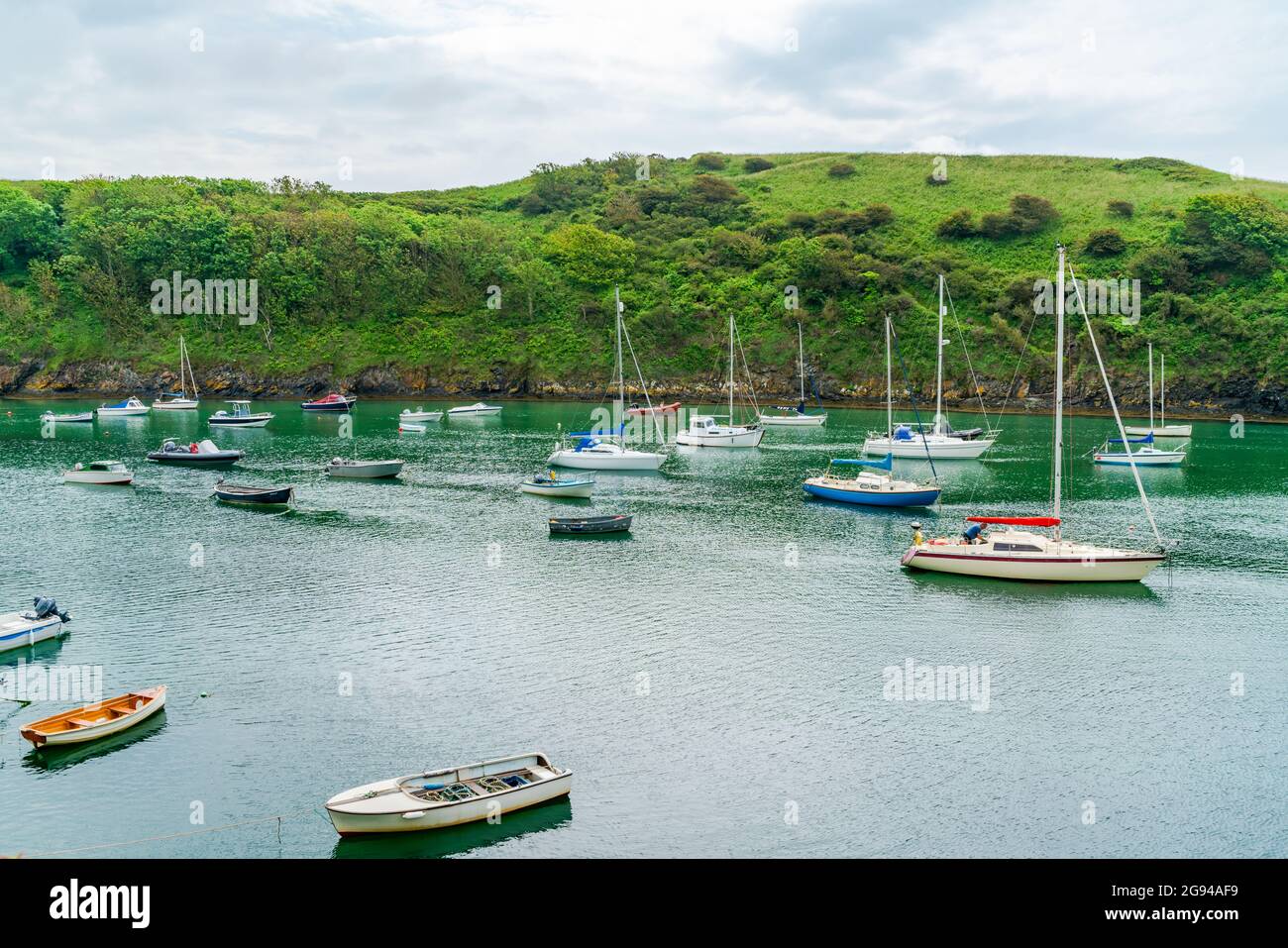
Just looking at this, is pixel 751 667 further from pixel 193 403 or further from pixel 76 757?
pixel 193 403

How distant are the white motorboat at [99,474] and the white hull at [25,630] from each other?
3577 cm

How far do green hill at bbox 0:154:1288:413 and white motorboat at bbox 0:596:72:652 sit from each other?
10626cm

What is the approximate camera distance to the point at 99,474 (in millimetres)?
71438

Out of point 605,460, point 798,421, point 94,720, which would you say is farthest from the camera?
point 798,421

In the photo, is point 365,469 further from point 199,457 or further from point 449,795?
point 449,795

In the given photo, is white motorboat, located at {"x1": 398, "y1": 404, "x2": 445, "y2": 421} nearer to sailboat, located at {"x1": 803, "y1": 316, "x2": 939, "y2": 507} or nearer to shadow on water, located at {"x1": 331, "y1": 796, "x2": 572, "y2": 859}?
sailboat, located at {"x1": 803, "y1": 316, "x2": 939, "y2": 507}

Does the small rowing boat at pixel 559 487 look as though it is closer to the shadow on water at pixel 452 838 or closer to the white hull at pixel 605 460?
the white hull at pixel 605 460

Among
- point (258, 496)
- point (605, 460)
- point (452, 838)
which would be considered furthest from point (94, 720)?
point (605, 460)

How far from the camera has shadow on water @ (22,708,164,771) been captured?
28531mm

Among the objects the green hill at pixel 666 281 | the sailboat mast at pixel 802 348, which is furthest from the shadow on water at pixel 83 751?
the green hill at pixel 666 281

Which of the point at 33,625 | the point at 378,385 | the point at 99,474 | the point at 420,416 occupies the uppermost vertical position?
the point at 378,385

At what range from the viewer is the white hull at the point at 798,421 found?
4483 inches

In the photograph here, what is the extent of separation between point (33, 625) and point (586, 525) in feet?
89.4

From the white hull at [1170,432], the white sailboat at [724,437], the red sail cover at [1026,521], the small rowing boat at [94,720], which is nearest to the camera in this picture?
the small rowing boat at [94,720]
